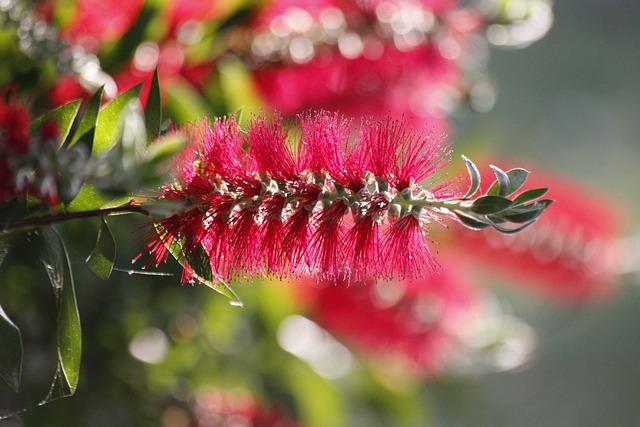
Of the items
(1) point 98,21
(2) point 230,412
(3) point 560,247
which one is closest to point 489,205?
(1) point 98,21

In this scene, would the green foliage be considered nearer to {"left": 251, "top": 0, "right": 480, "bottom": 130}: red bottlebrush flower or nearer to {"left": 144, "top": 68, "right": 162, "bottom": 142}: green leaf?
{"left": 144, "top": 68, "right": 162, "bottom": 142}: green leaf

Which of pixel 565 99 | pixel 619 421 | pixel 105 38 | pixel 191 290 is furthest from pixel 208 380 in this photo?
pixel 565 99

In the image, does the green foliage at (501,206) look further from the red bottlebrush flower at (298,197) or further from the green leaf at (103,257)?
the green leaf at (103,257)

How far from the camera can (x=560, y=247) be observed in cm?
115

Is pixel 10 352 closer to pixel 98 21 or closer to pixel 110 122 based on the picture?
pixel 110 122

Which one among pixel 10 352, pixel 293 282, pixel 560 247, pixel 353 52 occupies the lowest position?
pixel 10 352

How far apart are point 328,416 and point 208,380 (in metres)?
0.17

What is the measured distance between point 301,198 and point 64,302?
5.9 inches

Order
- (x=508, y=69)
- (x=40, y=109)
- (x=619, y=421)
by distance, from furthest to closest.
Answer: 1. (x=508, y=69)
2. (x=619, y=421)
3. (x=40, y=109)

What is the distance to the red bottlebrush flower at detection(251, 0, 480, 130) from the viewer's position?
2.76ft

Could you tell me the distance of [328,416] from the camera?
1.11m

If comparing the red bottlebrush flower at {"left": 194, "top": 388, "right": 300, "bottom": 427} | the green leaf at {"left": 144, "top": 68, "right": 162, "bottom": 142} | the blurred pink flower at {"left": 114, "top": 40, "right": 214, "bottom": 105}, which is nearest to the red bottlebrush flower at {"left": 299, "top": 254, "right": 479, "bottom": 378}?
the red bottlebrush flower at {"left": 194, "top": 388, "right": 300, "bottom": 427}

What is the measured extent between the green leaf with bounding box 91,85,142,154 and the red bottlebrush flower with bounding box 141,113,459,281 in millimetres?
45

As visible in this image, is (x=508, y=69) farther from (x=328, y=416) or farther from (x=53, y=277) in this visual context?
(x=53, y=277)
